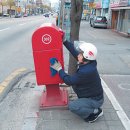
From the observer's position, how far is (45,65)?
16.8ft

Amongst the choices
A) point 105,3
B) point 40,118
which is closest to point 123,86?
→ point 40,118

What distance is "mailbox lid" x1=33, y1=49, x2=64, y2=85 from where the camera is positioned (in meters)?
5.02

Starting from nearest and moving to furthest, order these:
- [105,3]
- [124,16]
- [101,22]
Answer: [124,16], [101,22], [105,3]

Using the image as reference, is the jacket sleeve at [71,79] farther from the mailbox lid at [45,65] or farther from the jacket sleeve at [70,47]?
the jacket sleeve at [70,47]

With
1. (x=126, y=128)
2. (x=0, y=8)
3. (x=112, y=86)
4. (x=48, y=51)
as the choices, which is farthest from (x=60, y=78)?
(x=0, y=8)

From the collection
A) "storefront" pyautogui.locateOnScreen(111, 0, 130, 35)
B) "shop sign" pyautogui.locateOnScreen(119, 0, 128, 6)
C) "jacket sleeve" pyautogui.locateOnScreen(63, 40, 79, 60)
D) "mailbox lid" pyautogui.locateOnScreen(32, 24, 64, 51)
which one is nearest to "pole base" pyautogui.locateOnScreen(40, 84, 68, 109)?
"jacket sleeve" pyautogui.locateOnScreen(63, 40, 79, 60)

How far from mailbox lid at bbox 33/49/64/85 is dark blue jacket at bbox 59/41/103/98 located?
0.85 feet

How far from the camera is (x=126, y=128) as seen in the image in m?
4.70

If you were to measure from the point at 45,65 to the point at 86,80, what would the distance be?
793 millimetres

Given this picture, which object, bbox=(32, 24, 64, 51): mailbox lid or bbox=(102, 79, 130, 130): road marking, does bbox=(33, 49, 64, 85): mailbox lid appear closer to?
bbox=(32, 24, 64, 51): mailbox lid

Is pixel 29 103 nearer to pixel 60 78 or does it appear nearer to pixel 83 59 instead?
pixel 60 78

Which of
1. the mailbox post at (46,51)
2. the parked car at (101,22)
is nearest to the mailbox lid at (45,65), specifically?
the mailbox post at (46,51)

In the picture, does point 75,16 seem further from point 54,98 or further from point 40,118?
point 40,118

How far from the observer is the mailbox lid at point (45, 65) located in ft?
16.5
